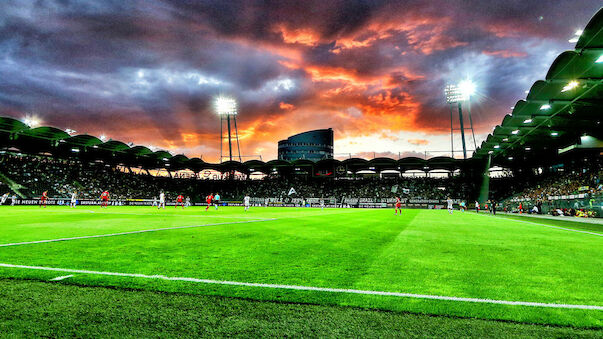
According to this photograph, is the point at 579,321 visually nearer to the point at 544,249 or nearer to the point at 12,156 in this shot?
the point at 544,249

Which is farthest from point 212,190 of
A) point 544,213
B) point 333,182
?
point 544,213

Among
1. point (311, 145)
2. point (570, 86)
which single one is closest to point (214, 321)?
point (570, 86)

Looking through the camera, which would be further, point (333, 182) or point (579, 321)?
point (333, 182)

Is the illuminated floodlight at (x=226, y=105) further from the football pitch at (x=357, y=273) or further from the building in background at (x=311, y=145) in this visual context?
the football pitch at (x=357, y=273)

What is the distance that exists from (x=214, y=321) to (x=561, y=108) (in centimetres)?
3299

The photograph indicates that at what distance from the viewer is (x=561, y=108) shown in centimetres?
2573

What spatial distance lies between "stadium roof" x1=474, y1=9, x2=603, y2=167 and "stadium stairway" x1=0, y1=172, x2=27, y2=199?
2427 inches

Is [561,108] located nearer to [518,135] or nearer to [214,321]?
[518,135]

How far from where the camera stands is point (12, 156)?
47906 millimetres

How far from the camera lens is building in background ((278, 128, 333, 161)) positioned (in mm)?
126562

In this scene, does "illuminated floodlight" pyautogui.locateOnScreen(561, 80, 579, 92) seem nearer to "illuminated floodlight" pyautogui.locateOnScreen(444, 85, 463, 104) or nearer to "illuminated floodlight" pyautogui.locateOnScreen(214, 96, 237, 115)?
"illuminated floodlight" pyautogui.locateOnScreen(444, 85, 463, 104)

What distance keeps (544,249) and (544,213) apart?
3173 cm

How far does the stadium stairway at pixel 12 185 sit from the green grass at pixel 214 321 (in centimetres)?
5412

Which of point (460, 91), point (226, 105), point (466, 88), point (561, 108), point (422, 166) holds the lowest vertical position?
point (422, 166)
